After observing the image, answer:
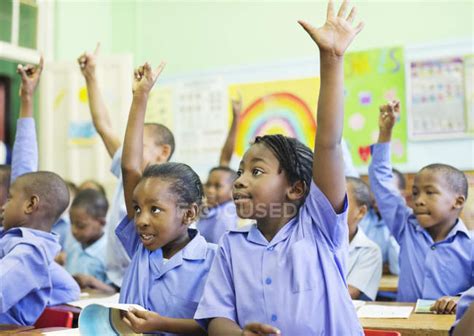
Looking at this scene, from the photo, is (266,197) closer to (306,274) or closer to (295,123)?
(306,274)

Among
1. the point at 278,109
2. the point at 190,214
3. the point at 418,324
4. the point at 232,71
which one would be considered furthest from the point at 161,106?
the point at 418,324

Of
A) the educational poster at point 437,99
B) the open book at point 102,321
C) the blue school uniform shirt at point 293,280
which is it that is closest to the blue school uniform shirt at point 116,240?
the open book at point 102,321

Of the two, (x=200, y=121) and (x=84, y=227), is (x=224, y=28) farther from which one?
(x=84, y=227)

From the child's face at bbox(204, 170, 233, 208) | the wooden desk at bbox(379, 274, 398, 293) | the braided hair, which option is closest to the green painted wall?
the child's face at bbox(204, 170, 233, 208)

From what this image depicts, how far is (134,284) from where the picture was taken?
1743 mm

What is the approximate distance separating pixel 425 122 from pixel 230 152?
1496 millimetres

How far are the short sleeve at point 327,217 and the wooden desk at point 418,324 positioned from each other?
1.40ft

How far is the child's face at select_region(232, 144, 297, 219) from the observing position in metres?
1.54

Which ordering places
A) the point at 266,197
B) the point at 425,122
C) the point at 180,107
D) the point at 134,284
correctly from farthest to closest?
the point at 180,107 < the point at 425,122 < the point at 134,284 < the point at 266,197

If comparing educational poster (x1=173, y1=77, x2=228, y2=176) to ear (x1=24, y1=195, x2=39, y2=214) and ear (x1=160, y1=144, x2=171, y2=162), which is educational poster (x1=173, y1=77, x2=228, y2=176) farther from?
ear (x1=24, y1=195, x2=39, y2=214)

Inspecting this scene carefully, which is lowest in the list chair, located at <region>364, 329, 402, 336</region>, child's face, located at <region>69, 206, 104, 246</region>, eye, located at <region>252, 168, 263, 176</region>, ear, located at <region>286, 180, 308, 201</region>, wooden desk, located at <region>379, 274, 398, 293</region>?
wooden desk, located at <region>379, 274, 398, 293</region>

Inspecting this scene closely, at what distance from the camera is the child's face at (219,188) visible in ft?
12.5

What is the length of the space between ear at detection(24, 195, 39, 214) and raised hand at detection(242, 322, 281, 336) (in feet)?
3.69

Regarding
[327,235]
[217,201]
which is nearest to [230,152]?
[217,201]
